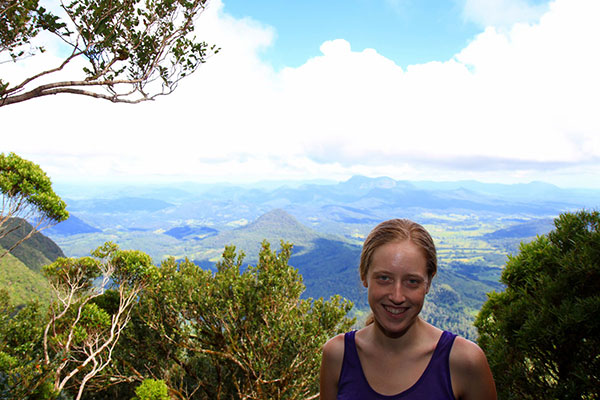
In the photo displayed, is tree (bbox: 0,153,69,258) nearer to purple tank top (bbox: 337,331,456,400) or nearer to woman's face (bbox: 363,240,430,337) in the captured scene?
purple tank top (bbox: 337,331,456,400)

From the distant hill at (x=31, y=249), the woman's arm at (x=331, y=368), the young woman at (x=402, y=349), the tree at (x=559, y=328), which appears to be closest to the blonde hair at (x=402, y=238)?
the young woman at (x=402, y=349)

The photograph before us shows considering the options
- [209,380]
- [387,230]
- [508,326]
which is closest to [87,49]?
[387,230]

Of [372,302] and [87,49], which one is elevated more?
[87,49]

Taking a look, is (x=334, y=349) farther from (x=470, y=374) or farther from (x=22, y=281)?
(x=22, y=281)

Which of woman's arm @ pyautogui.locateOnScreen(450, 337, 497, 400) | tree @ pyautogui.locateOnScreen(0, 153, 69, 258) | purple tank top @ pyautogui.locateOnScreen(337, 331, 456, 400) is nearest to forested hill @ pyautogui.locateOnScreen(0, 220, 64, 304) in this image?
tree @ pyautogui.locateOnScreen(0, 153, 69, 258)

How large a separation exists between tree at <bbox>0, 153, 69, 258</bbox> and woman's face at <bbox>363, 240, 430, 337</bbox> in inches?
509

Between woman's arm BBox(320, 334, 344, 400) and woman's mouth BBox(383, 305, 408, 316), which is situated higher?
woman's mouth BBox(383, 305, 408, 316)

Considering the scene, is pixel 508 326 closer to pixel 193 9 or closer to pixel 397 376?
pixel 397 376

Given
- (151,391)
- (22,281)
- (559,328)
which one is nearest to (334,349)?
(559,328)

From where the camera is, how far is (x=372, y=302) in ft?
7.52

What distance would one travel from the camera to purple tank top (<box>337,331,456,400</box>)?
2.10 metres

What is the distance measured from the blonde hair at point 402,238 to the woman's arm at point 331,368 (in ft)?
2.31

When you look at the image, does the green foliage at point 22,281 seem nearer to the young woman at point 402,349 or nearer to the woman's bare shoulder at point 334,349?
the woman's bare shoulder at point 334,349

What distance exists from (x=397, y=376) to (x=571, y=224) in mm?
4179
